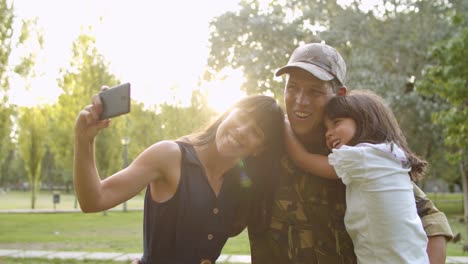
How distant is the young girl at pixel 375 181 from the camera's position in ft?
6.45

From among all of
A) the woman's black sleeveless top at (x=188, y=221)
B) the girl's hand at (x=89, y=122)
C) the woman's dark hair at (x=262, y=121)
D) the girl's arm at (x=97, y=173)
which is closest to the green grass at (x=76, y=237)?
the woman's dark hair at (x=262, y=121)

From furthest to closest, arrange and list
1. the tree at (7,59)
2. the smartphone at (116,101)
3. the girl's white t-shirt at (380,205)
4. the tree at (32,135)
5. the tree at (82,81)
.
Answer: the tree at (32,135) → the tree at (82,81) → the tree at (7,59) → the girl's white t-shirt at (380,205) → the smartphone at (116,101)

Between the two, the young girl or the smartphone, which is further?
the young girl

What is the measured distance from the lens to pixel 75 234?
1480 centimetres

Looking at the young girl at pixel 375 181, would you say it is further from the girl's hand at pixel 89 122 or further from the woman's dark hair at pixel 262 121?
the girl's hand at pixel 89 122

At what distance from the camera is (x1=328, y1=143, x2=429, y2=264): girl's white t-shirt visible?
6.44ft

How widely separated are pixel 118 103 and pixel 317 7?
16.4 m

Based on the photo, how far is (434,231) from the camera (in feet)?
7.16

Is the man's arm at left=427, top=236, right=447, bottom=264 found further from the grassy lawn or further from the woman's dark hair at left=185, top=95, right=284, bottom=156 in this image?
the grassy lawn

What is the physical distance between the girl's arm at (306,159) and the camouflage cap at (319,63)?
0.29 m

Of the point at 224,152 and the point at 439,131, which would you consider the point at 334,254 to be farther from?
the point at 439,131

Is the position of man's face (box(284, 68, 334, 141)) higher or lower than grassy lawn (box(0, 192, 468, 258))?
higher

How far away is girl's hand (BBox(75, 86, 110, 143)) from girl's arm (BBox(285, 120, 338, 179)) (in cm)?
87

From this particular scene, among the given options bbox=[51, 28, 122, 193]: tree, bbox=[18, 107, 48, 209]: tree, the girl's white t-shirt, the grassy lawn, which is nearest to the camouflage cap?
the girl's white t-shirt
